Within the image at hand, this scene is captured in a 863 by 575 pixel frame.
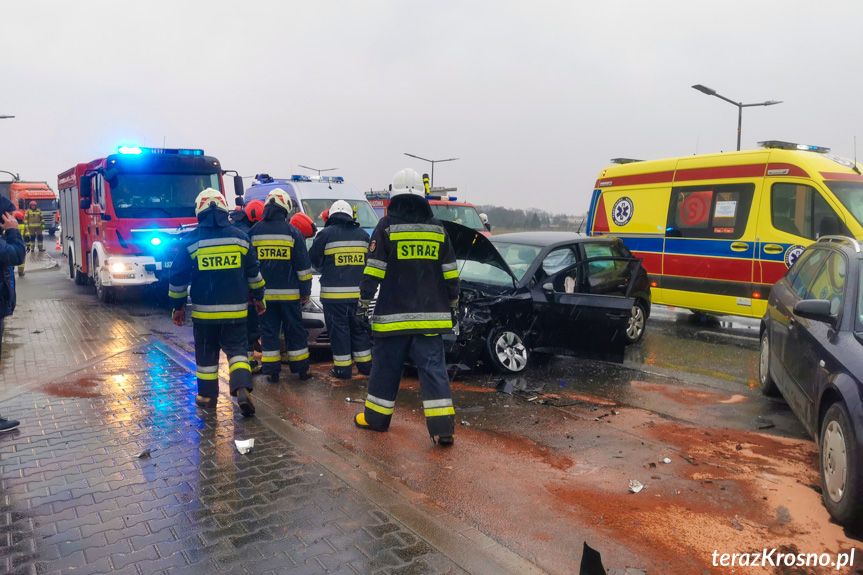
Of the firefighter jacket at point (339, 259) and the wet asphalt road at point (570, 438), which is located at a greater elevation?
the firefighter jacket at point (339, 259)

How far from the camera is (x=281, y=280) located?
6852mm

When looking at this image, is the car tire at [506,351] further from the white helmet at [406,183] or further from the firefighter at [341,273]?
the white helmet at [406,183]

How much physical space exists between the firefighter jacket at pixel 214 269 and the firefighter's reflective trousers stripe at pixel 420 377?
58.9 inches

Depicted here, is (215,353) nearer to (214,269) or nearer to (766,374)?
(214,269)

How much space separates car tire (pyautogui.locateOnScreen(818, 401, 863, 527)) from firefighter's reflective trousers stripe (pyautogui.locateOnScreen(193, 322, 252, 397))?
4328 millimetres

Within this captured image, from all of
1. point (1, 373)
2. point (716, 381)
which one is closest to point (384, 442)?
point (716, 381)

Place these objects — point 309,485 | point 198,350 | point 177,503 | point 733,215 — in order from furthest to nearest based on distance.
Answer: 1. point 733,215
2. point 198,350
3. point 309,485
4. point 177,503

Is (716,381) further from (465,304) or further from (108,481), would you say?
(108,481)

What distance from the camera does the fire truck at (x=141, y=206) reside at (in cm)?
1184

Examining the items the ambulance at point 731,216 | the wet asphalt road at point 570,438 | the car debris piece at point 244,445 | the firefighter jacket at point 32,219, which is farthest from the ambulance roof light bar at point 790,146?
the firefighter jacket at point 32,219

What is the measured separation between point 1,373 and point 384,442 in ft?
15.6

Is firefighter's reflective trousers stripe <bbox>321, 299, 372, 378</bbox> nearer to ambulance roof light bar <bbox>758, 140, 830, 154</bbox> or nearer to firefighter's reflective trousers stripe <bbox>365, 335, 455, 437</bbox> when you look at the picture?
firefighter's reflective trousers stripe <bbox>365, 335, 455, 437</bbox>

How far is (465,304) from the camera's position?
23.2 feet

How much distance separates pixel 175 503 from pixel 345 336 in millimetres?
3221
